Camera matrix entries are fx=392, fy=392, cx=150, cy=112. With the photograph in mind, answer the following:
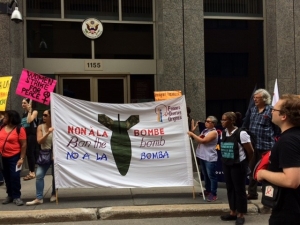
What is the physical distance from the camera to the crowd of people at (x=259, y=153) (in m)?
2.83

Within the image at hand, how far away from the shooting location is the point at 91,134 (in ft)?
23.5

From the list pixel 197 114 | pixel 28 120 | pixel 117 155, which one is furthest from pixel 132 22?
pixel 117 155

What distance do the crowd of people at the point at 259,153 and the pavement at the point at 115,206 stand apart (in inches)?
15.7

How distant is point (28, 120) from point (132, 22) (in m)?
4.57

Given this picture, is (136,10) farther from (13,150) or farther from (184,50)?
(13,150)

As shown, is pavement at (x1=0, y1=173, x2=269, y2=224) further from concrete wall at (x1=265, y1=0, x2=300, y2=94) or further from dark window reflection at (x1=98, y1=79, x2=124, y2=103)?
concrete wall at (x1=265, y1=0, x2=300, y2=94)

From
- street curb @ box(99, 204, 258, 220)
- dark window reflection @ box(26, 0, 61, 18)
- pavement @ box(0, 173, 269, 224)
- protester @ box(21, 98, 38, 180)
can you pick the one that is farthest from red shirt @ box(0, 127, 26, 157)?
dark window reflection @ box(26, 0, 61, 18)

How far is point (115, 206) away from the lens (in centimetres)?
675

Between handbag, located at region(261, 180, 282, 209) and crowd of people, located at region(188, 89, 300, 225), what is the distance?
22 mm

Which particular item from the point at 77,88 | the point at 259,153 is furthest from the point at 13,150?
the point at 259,153

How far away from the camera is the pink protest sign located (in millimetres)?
7531

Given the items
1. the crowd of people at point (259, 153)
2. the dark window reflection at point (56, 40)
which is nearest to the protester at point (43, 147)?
the crowd of people at point (259, 153)

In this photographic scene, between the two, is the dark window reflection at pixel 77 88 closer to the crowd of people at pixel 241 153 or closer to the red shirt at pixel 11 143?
the crowd of people at pixel 241 153

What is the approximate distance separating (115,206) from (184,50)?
5556mm
